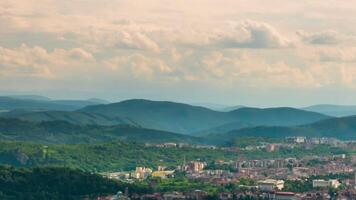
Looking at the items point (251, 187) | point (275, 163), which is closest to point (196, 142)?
point (275, 163)

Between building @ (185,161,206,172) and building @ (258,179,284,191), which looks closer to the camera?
building @ (258,179,284,191)

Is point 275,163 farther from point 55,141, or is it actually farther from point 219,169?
point 55,141

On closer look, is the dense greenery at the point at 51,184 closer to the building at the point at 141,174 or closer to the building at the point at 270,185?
the building at the point at 270,185

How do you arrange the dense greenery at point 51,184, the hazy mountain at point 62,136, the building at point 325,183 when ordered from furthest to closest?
the hazy mountain at point 62,136 → the building at point 325,183 → the dense greenery at point 51,184

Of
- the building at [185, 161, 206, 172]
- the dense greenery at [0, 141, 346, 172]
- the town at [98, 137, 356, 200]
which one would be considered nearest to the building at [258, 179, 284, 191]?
the town at [98, 137, 356, 200]

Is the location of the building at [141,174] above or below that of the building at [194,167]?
below

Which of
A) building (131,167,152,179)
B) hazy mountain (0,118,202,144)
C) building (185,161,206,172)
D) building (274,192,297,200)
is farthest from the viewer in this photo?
hazy mountain (0,118,202,144)

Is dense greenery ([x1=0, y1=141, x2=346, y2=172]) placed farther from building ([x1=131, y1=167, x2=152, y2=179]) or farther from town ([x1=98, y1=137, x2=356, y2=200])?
building ([x1=131, y1=167, x2=152, y2=179])

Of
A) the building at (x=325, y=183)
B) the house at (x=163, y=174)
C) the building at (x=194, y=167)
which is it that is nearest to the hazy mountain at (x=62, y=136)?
the building at (x=194, y=167)
